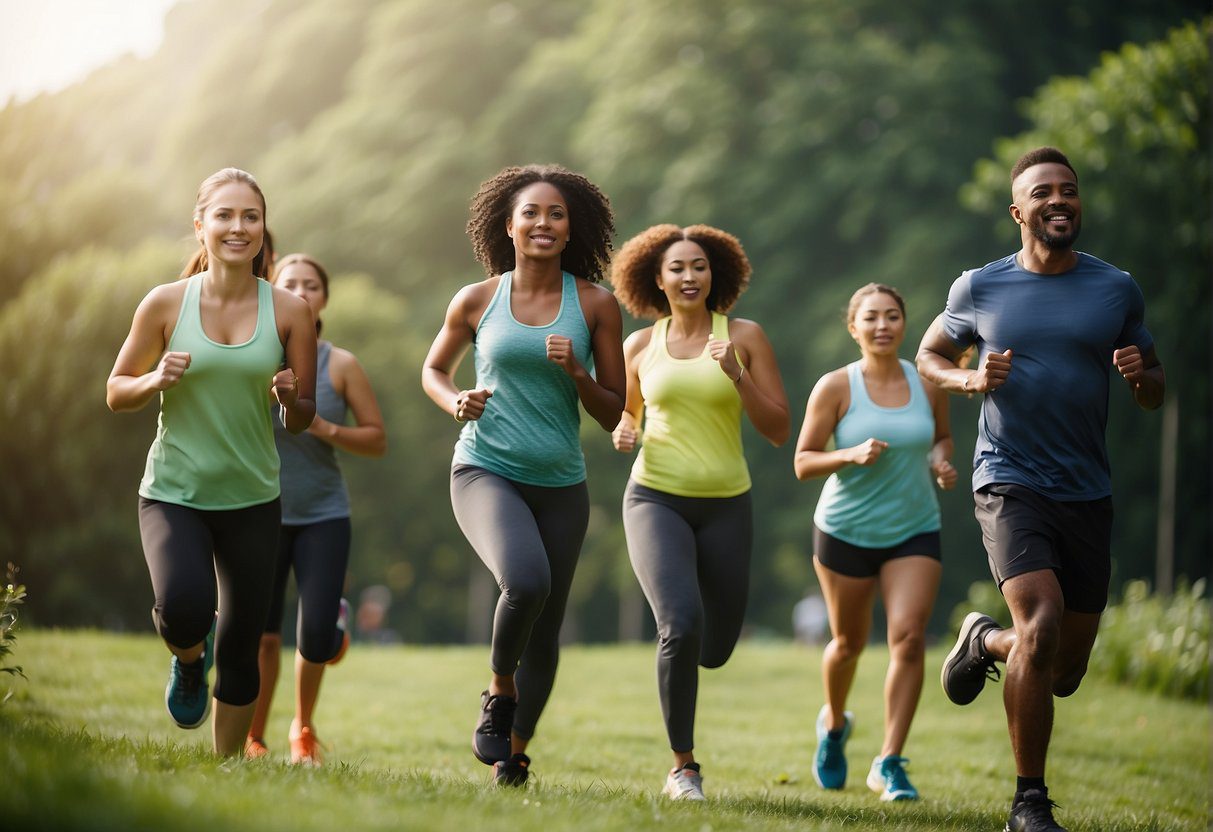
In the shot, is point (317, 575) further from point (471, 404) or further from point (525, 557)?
point (471, 404)

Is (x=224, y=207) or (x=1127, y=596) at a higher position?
(x=224, y=207)

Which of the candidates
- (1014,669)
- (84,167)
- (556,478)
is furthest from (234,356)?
(84,167)

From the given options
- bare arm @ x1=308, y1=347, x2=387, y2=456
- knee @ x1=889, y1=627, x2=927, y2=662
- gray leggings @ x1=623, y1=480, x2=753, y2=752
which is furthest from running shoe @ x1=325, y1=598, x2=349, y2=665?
knee @ x1=889, y1=627, x2=927, y2=662

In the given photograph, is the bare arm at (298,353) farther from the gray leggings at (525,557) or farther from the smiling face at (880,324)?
the smiling face at (880,324)

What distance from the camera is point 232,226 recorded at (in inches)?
243

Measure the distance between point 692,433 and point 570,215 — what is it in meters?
1.26

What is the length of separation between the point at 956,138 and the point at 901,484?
1929 cm

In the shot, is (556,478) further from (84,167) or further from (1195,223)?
(84,167)

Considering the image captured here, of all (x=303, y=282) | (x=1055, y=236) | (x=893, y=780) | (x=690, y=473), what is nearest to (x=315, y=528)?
(x=303, y=282)

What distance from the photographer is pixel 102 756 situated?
5.35m

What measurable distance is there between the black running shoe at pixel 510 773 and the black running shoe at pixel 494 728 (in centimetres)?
6

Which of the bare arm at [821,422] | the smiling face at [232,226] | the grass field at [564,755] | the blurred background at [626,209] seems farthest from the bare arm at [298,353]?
the blurred background at [626,209]

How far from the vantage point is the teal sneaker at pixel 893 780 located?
7.59 m

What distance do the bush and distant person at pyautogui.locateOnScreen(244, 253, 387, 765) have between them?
9.48 metres
